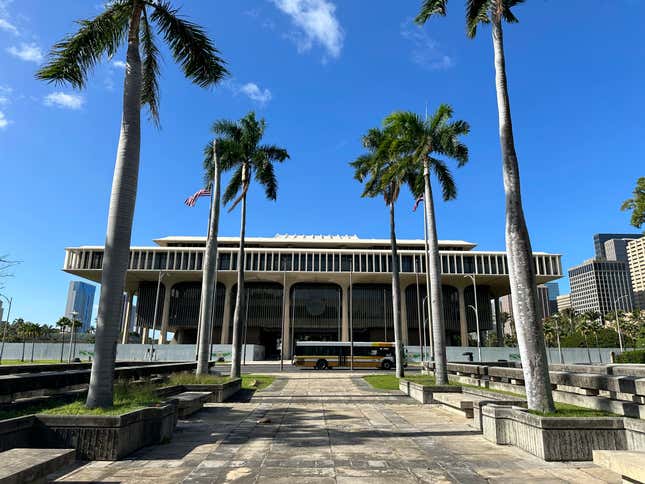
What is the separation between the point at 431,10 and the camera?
12266mm

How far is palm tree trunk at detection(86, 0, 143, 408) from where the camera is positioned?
26.5 feet

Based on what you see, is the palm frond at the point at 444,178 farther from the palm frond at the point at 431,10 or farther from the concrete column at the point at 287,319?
the concrete column at the point at 287,319

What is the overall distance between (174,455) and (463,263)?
6321cm

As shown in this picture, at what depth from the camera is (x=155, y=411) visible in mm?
7820

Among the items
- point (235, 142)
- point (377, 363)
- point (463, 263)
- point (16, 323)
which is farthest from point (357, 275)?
point (16, 323)

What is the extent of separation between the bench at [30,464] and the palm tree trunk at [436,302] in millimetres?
14260

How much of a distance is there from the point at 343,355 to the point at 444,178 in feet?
91.7

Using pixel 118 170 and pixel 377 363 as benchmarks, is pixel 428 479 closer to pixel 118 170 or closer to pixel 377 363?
pixel 118 170

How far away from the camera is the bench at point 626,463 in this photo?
13.7ft

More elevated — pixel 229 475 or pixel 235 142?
pixel 235 142

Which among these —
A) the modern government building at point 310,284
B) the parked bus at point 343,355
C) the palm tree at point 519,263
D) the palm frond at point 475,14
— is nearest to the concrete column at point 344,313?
the modern government building at point 310,284

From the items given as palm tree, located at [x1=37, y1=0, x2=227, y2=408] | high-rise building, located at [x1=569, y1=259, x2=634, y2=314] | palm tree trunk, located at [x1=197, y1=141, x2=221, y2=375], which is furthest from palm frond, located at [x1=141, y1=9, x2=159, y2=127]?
high-rise building, located at [x1=569, y1=259, x2=634, y2=314]

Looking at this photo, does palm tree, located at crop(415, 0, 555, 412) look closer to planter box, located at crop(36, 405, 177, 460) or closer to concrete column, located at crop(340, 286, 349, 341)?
planter box, located at crop(36, 405, 177, 460)

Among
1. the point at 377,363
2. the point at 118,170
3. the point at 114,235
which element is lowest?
the point at 377,363
